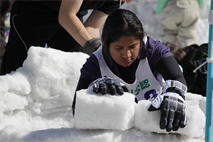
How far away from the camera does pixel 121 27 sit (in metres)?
1.80

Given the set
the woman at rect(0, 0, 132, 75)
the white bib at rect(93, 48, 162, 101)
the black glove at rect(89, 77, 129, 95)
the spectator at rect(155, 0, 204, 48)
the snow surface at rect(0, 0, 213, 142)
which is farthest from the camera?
the spectator at rect(155, 0, 204, 48)

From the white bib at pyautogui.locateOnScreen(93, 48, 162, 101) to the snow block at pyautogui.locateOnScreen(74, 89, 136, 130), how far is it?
0.50 metres

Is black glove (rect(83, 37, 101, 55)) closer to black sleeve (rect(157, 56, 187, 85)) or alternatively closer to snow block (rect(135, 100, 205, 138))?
black sleeve (rect(157, 56, 187, 85))

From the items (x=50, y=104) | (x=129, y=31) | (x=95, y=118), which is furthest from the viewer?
(x=50, y=104)

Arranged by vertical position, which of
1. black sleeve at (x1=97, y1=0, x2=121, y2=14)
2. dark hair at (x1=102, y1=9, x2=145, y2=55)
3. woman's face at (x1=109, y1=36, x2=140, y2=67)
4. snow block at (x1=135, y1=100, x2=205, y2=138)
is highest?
black sleeve at (x1=97, y1=0, x2=121, y2=14)

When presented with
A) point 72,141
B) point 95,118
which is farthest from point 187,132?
point 72,141

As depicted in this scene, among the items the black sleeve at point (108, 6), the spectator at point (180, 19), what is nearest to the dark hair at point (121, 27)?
the black sleeve at point (108, 6)

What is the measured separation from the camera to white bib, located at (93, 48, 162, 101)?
6.46ft

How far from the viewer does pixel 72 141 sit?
1500mm

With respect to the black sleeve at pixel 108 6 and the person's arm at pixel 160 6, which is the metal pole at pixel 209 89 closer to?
the black sleeve at pixel 108 6

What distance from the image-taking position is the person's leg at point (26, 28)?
2773mm

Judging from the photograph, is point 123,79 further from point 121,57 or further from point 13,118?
point 13,118

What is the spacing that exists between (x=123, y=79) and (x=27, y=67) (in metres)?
0.68

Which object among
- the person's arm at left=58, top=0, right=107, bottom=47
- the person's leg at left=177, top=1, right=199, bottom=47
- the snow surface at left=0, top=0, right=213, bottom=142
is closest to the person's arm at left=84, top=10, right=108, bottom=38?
the person's arm at left=58, top=0, right=107, bottom=47
